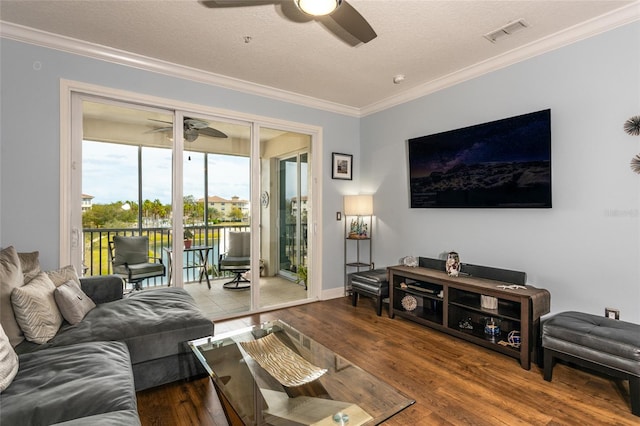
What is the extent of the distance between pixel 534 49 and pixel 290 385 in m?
3.44

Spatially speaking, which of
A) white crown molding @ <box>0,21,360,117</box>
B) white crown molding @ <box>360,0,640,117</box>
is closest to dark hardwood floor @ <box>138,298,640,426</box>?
white crown molding @ <box>360,0,640,117</box>

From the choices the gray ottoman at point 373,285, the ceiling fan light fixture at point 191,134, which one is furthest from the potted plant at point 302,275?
the ceiling fan light fixture at point 191,134

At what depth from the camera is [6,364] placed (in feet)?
4.87

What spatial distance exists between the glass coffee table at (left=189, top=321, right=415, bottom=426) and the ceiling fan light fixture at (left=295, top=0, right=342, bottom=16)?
2058 mm

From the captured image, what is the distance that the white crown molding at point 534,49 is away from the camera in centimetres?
246

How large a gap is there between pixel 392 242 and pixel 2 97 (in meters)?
4.24

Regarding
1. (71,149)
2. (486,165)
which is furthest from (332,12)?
(71,149)

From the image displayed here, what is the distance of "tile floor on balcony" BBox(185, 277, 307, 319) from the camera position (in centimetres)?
373

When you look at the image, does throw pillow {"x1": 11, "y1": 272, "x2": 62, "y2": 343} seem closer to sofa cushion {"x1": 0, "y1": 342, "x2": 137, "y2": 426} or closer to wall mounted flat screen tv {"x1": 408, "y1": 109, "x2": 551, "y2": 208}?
sofa cushion {"x1": 0, "y1": 342, "x2": 137, "y2": 426}

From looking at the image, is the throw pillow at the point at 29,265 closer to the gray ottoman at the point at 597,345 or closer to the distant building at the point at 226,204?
the distant building at the point at 226,204

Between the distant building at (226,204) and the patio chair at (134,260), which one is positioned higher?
the distant building at (226,204)

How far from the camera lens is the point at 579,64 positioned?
271 centimetres

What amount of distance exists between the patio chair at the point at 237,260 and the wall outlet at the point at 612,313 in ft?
11.4

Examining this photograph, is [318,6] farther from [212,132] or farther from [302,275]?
[302,275]
